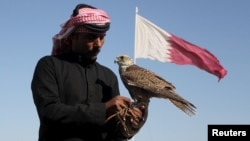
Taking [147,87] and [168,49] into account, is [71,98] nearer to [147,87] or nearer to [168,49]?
[147,87]

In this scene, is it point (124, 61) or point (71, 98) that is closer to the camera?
point (71, 98)

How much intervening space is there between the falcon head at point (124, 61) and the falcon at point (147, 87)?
14cm

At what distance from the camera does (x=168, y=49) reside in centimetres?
1157

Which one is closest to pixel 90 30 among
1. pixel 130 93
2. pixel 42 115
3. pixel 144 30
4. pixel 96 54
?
pixel 96 54

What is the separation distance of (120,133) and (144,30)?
825cm

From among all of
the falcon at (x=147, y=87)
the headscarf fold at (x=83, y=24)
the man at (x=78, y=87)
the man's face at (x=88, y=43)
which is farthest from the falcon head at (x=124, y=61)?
the man's face at (x=88, y=43)

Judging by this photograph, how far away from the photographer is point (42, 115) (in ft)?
11.6

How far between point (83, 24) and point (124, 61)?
8.80ft

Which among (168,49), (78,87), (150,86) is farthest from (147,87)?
(168,49)

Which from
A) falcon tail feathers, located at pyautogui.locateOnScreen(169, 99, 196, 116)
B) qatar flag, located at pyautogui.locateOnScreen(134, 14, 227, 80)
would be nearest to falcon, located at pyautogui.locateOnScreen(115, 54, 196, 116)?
falcon tail feathers, located at pyautogui.locateOnScreen(169, 99, 196, 116)

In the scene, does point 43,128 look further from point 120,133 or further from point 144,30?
point 144,30

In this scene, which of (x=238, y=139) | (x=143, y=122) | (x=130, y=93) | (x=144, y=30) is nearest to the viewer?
(x=143, y=122)

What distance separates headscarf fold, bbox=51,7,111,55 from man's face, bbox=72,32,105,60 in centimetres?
4

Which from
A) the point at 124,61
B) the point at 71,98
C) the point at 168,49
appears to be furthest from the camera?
the point at 168,49
